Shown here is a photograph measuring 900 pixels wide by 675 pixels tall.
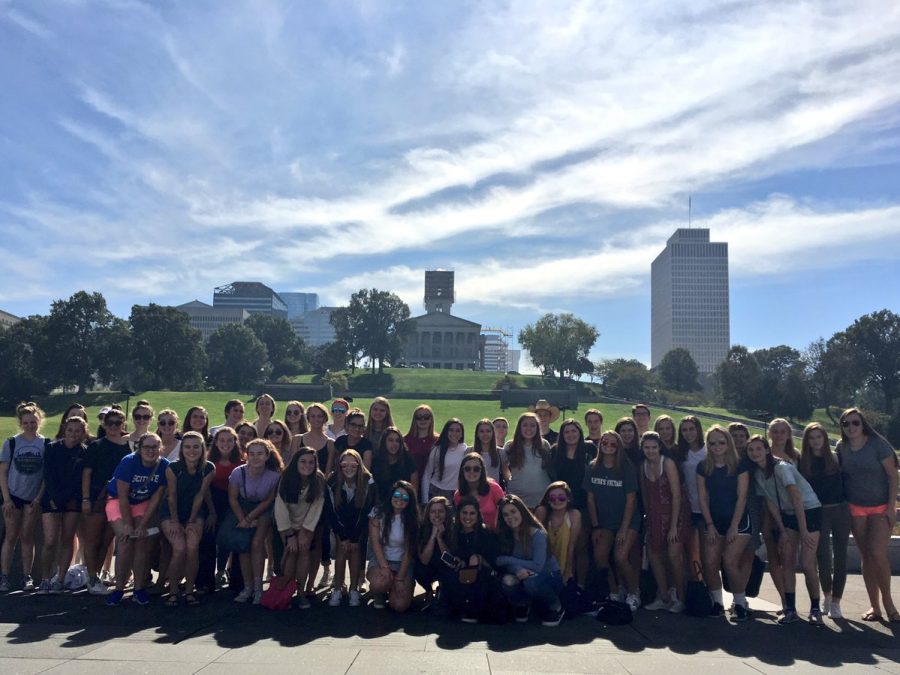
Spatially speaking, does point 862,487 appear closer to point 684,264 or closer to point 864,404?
point 864,404

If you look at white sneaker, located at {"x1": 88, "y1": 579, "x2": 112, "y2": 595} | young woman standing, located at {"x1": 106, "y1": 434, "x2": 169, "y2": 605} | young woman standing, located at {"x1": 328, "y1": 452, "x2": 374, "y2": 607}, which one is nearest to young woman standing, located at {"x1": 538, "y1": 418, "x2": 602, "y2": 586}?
young woman standing, located at {"x1": 328, "y1": 452, "x2": 374, "y2": 607}

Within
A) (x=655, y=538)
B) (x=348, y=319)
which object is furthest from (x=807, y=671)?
(x=348, y=319)

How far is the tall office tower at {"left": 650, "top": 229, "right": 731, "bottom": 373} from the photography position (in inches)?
6447

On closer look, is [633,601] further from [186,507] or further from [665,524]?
[186,507]

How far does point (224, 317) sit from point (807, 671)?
533 ft

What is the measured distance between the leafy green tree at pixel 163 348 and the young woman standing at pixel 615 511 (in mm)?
61837

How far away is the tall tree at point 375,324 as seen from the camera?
85500mm

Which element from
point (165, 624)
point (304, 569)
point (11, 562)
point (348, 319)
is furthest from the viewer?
point (348, 319)

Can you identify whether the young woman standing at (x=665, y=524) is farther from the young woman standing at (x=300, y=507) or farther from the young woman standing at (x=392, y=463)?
the young woman standing at (x=300, y=507)

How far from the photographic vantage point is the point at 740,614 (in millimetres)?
6156

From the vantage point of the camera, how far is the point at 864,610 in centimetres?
661

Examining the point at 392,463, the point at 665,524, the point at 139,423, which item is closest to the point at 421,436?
the point at 392,463

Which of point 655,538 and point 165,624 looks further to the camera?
point 655,538

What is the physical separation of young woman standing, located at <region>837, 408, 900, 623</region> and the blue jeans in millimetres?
3243
